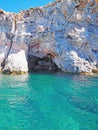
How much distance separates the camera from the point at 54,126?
1535 centimetres

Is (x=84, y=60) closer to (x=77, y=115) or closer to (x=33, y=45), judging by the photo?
(x=33, y=45)

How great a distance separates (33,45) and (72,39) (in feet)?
30.8

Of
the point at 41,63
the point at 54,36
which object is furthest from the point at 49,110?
the point at 41,63

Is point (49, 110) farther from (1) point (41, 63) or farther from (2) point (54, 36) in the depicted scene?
(1) point (41, 63)

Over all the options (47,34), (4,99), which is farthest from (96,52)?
(4,99)

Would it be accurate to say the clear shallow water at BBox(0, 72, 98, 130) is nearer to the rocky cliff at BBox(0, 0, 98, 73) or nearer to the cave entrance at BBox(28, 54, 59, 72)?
the rocky cliff at BBox(0, 0, 98, 73)

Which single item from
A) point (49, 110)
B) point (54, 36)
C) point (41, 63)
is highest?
point (54, 36)

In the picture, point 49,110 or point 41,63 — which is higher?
point 41,63

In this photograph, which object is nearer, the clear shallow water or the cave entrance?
the clear shallow water

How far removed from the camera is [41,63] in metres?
57.7

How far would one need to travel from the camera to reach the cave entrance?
5466 centimetres

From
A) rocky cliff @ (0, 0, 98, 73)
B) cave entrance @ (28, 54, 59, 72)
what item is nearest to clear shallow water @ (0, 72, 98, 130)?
rocky cliff @ (0, 0, 98, 73)

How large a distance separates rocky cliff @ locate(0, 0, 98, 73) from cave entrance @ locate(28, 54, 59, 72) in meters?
0.24

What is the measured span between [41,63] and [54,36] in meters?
10.3
